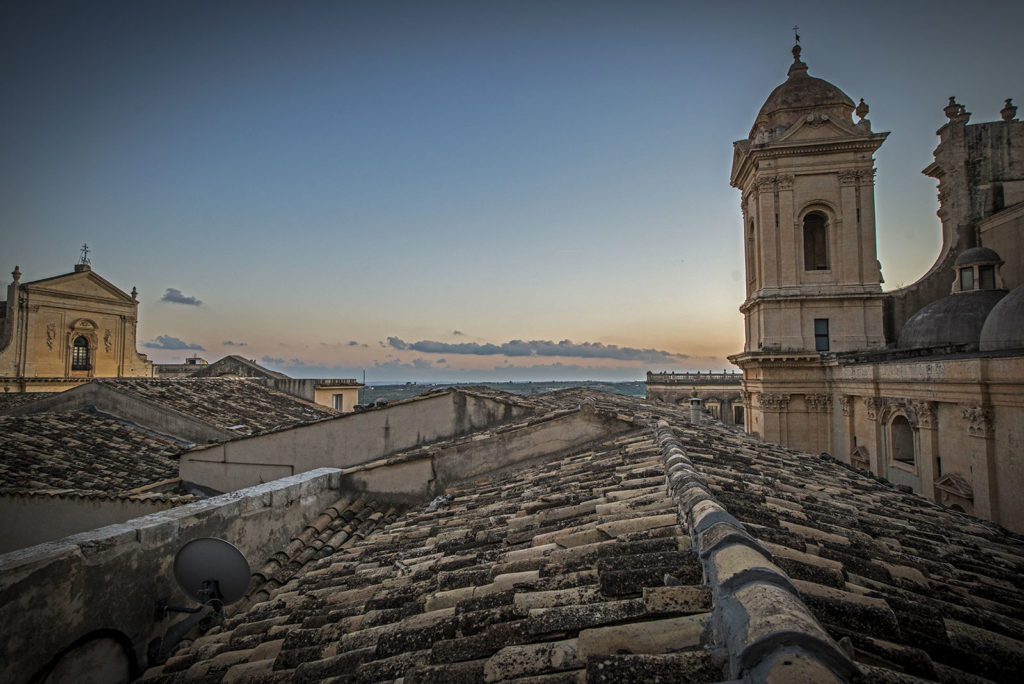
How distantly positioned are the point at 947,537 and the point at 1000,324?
1463 cm

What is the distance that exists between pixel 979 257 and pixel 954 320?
3.21 meters

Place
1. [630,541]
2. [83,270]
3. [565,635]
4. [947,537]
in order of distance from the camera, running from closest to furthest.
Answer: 1. [565,635]
2. [630,541]
3. [947,537]
4. [83,270]

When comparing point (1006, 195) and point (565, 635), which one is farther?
point (1006, 195)

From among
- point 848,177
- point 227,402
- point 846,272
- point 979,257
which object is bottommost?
point 227,402

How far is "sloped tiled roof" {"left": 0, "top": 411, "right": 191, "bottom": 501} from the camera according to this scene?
31.6 ft

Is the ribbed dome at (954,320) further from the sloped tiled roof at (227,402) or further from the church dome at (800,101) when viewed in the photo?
the sloped tiled roof at (227,402)

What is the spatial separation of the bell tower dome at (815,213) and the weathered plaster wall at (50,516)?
22.9m

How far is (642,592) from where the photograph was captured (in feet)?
8.09

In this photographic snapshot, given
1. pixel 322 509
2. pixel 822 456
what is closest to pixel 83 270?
pixel 322 509

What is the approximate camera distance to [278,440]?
959cm

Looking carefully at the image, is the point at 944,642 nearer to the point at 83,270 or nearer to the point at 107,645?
the point at 107,645

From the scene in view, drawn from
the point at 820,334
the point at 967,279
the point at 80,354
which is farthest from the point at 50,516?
the point at 80,354

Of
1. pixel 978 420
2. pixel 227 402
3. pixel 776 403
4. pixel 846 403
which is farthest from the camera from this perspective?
pixel 776 403

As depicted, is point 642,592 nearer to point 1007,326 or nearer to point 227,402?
point 1007,326
